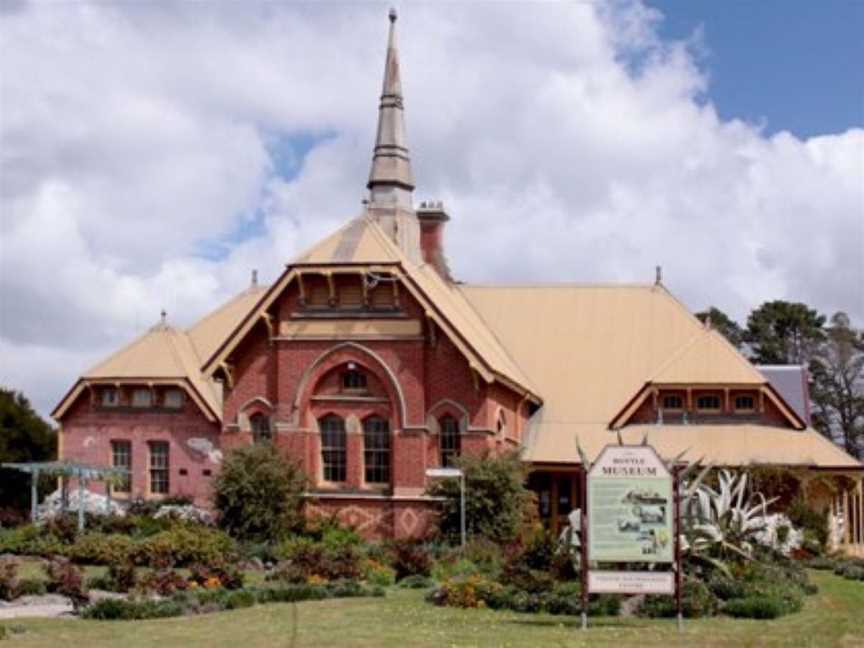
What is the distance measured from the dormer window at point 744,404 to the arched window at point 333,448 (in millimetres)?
11238

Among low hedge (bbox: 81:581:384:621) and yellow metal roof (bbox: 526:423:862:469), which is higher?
yellow metal roof (bbox: 526:423:862:469)

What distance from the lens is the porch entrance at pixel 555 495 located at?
3928cm

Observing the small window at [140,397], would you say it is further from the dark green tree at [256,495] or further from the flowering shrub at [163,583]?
the flowering shrub at [163,583]

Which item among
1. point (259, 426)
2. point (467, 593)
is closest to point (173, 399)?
point (259, 426)

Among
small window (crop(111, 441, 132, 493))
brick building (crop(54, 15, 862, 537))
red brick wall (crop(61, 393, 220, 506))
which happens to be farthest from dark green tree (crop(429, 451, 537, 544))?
small window (crop(111, 441, 132, 493))

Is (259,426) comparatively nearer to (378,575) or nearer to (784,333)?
(378,575)

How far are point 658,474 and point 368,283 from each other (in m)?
18.4

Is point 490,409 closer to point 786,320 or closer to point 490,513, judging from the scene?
point 490,513

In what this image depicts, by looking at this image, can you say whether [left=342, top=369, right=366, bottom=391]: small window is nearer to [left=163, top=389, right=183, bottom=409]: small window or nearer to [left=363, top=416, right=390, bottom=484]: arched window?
[left=363, top=416, right=390, bottom=484]: arched window

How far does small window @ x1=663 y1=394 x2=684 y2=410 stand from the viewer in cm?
3817

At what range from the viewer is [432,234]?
1829 inches

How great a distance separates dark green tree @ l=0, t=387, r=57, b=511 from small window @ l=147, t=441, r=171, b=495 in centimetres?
830

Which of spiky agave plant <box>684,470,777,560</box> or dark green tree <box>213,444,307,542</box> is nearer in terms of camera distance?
spiky agave plant <box>684,470,777,560</box>

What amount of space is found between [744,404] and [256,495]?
14.0 m
